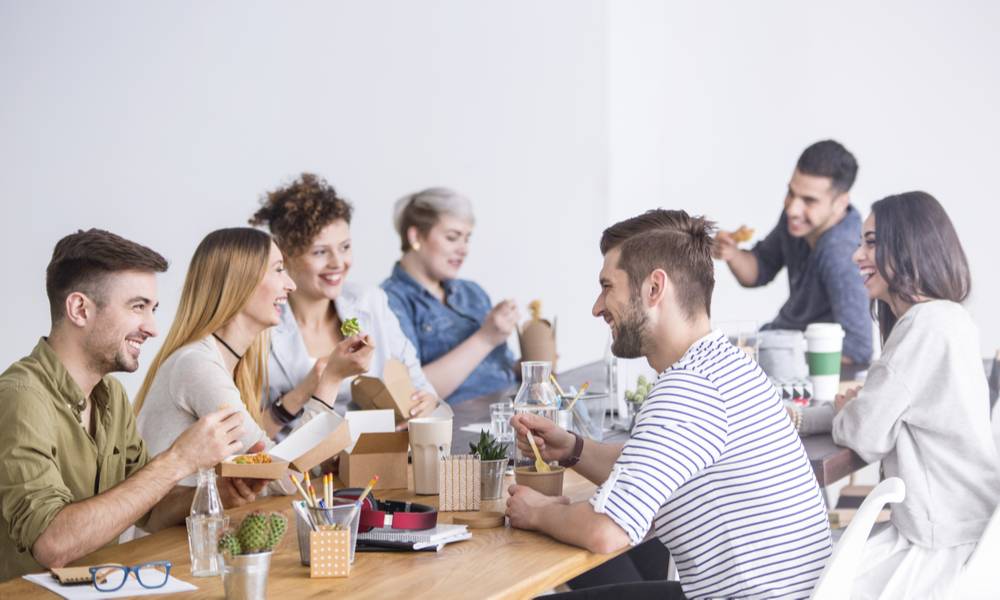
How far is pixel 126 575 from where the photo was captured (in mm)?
1480

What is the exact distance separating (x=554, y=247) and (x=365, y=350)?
394 centimetres

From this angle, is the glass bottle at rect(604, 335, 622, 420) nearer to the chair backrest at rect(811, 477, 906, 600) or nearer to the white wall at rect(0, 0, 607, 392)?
the chair backrest at rect(811, 477, 906, 600)

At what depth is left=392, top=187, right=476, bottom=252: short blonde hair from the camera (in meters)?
4.10

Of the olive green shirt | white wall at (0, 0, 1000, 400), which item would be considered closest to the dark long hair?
the olive green shirt

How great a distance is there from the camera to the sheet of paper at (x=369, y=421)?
235 cm

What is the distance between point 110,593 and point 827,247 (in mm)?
3128

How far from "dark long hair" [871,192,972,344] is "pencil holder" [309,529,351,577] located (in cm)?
152

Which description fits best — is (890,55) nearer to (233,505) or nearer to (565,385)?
(565,385)

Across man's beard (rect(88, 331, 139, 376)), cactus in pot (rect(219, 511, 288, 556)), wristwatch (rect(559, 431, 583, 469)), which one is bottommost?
wristwatch (rect(559, 431, 583, 469))

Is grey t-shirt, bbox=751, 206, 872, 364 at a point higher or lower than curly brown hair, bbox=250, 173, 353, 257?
lower

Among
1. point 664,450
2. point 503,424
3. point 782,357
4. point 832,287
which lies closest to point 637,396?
point 503,424

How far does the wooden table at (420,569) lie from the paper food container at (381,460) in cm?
32

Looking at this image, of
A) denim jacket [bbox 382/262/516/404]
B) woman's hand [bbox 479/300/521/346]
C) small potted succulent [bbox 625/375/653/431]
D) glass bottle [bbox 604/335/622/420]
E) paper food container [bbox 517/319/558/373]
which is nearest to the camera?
small potted succulent [bbox 625/375/653/431]

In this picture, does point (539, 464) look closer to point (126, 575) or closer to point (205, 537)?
point (205, 537)
